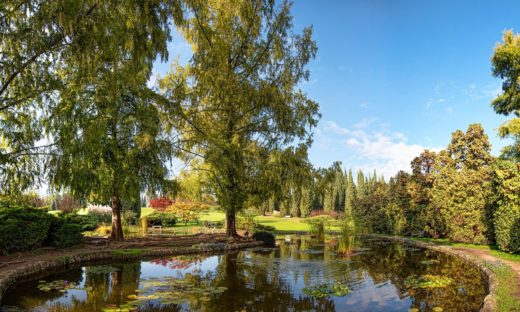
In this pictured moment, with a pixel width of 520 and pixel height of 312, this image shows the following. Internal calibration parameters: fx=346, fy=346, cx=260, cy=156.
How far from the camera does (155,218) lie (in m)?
24.2

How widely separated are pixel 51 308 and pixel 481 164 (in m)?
19.1

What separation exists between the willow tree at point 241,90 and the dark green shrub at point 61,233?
508 centimetres

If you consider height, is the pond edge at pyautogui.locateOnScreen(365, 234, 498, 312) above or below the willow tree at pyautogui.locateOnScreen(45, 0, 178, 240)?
below

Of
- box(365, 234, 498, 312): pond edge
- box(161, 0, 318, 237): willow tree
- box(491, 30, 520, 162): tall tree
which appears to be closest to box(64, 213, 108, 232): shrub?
box(161, 0, 318, 237): willow tree

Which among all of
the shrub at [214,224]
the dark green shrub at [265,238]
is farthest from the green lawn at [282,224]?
the dark green shrub at [265,238]

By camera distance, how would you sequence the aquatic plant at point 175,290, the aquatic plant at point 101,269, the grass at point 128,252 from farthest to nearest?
the grass at point 128,252, the aquatic plant at point 101,269, the aquatic plant at point 175,290

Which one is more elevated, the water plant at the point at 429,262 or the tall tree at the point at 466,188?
the tall tree at the point at 466,188

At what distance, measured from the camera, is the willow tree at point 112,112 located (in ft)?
19.2

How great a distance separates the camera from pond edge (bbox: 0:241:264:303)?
26.2 feet

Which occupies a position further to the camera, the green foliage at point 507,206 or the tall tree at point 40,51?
the green foliage at point 507,206

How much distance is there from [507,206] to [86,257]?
568 inches

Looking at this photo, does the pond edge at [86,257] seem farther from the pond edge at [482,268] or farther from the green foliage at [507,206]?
the green foliage at [507,206]

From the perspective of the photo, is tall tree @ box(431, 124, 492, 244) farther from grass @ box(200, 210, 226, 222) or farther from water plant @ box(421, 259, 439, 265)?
grass @ box(200, 210, 226, 222)

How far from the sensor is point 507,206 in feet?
40.3
